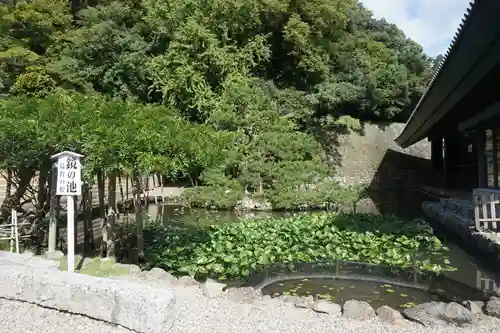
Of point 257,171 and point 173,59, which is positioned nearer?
point 257,171

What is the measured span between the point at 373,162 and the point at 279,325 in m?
24.7

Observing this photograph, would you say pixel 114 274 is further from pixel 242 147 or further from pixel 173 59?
pixel 173 59

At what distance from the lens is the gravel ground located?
4.21 m

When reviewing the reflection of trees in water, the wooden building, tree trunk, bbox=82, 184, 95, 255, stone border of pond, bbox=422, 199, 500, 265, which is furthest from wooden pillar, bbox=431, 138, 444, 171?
tree trunk, bbox=82, 184, 95, 255

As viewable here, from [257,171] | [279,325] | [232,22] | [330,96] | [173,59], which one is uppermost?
[232,22]

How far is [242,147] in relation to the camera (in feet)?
63.5

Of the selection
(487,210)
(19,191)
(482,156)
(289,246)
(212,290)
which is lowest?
(289,246)

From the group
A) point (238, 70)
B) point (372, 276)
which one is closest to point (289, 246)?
point (372, 276)

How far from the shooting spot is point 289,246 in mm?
9102

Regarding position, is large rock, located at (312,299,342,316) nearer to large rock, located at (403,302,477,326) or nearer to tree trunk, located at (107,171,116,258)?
large rock, located at (403,302,477,326)

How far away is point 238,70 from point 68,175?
19384mm

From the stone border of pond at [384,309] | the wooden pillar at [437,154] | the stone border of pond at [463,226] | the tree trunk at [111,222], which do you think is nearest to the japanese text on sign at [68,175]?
the stone border of pond at [384,309]

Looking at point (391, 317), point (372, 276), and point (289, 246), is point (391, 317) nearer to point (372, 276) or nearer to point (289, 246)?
point (372, 276)

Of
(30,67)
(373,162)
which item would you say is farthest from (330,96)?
(30,67)
